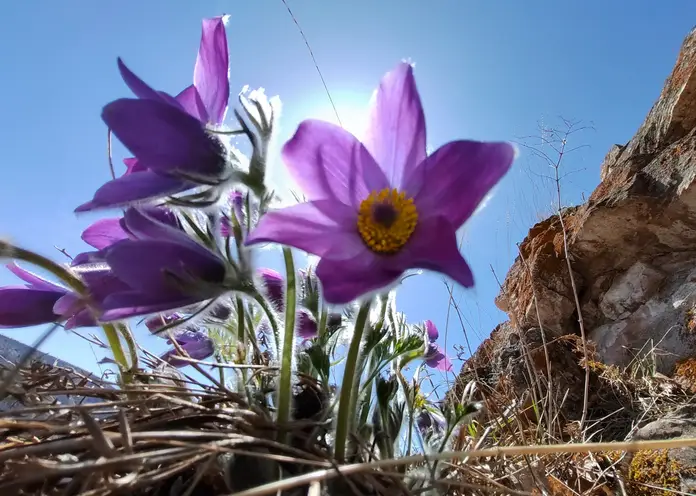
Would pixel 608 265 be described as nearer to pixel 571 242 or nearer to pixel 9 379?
pixel 571 242

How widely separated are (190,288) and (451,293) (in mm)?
670

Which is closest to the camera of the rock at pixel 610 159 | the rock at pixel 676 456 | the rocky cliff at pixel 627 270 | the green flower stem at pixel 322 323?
the green flower stem at pixel 322 323

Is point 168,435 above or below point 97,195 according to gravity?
below

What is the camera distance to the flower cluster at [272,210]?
0.42 m

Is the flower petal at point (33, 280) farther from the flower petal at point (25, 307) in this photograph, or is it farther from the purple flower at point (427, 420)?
the purple flower at point (427, 420)

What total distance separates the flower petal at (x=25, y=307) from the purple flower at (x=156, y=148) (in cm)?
18

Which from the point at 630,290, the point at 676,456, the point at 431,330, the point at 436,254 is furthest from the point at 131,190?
the point at 630,290

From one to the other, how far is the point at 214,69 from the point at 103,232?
0.22m

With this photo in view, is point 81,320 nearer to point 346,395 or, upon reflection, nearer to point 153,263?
point 153,263

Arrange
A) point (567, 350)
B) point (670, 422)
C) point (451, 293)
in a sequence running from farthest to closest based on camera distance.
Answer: point (567, 350), point (670, 422), point (451, 293)

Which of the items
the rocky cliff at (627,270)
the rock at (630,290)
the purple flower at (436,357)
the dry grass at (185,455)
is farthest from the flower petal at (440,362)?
the rock at (630,290)

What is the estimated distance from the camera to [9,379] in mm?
341

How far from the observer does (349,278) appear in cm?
41

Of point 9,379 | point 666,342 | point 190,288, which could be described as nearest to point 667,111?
point 666,342
